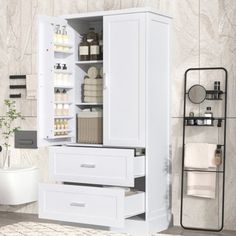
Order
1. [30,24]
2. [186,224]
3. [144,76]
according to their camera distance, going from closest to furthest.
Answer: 1. [144,76]
2. [186,224]
3. [30,24]

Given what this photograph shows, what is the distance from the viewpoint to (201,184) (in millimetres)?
4895

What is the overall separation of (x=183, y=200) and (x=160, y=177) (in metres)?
0.29

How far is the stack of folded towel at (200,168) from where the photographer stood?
482 cm

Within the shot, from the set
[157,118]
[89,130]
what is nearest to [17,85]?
[89,130]

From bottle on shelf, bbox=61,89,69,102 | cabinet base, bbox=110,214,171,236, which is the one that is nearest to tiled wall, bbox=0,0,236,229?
cabinet base, bbox=110,214,171,236

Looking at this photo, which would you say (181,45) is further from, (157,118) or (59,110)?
(59,110)

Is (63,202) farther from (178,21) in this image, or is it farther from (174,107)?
(178,21)

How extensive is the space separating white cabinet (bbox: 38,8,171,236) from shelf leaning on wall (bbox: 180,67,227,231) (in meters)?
0.19

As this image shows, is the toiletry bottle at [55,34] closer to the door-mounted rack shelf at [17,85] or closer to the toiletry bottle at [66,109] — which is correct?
the toiletry bottle at [66,109]

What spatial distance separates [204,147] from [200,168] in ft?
0.55

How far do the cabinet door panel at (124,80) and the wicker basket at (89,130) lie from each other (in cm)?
15

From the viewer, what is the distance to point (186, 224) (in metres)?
5.04

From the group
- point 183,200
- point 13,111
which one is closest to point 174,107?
point 183,200

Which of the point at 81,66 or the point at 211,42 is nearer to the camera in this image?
the point at 211,42
